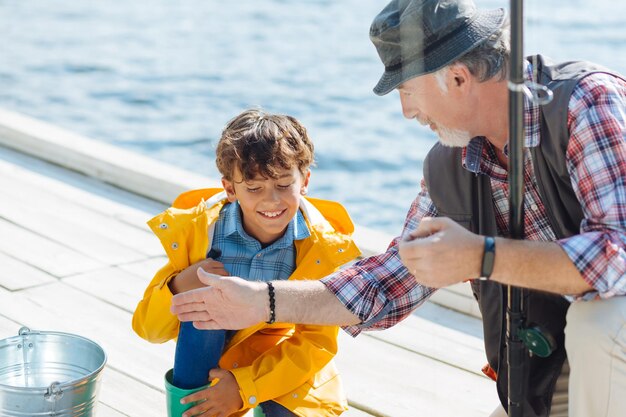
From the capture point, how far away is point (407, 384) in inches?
107

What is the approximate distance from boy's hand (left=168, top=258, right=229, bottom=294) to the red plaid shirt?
0.25m

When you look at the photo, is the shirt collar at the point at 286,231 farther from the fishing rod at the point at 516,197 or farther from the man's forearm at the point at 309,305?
the fishing rod at the point at 516,197

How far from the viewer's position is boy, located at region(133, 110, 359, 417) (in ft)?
7.43

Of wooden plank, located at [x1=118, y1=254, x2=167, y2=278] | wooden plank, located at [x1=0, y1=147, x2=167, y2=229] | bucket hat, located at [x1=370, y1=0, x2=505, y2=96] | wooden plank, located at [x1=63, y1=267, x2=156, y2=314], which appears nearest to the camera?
bucket hat, located at [x1=370, y1=0, x2=505, y2=96]

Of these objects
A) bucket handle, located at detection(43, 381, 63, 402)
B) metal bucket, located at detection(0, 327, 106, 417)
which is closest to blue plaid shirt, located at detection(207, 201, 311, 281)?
metal bucket, located at detection(0, 327, 106, 417)

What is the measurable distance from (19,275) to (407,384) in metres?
1.26

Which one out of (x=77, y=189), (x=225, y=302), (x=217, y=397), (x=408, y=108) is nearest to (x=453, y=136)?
(x=408, y=108)

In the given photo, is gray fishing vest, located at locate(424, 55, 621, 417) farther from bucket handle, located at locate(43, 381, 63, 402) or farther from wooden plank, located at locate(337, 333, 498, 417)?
bucket handle, located at locate(43, 381, 63, 402)

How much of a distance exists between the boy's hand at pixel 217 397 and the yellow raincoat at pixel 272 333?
2cm

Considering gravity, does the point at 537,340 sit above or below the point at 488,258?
below

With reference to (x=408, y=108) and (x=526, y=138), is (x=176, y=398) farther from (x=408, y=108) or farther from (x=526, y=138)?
(x=526, y=138)

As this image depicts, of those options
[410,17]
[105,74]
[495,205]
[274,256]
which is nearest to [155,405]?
[274,256]

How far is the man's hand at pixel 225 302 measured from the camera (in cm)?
212

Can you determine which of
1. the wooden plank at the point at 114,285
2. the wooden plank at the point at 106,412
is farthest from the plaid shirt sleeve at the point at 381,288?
the wooden plank at the point at 114,285
